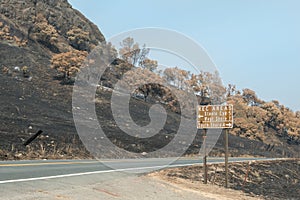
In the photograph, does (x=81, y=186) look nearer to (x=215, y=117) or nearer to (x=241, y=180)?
(x=215, y=117)

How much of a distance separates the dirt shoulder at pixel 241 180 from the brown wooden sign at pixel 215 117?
2.68 meters

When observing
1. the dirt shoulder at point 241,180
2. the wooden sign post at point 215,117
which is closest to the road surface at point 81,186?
the dirt shoulder at point 241,180

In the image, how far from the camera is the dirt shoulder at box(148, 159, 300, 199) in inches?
571

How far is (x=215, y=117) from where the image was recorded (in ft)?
52.1

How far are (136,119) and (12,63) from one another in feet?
68.8

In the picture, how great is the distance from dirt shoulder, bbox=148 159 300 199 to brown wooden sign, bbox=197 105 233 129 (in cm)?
268

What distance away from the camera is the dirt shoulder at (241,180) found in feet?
47.6

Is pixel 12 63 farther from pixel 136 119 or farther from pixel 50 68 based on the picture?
pixel 136 119

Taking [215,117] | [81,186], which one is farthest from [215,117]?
[81,186]

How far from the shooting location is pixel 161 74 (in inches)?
1105

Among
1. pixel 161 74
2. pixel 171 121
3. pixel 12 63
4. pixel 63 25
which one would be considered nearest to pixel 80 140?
pixel 161 74

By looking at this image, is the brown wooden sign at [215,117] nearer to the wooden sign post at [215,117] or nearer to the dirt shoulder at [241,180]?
the wooden sign post at [215,117]

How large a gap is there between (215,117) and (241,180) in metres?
7.74

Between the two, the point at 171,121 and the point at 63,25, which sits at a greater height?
the point at 63,25
